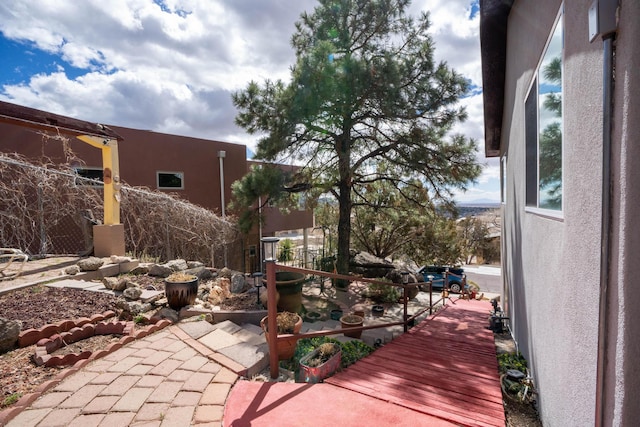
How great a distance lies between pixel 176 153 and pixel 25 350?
8893 mm

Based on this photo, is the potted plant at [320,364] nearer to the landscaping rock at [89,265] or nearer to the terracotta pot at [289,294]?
the terracotta pot at [289,294]

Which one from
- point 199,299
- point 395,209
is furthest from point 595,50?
point 395,209

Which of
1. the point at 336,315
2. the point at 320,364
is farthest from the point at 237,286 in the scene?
the point at 320,364

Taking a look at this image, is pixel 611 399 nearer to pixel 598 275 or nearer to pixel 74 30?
pixel 598 275

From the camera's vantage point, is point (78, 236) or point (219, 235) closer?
point (78, 236)

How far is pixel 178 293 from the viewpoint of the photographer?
14.0 feet

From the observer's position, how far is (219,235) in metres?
9.00

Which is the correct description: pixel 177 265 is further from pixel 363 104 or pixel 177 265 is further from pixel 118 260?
pixel 363 104

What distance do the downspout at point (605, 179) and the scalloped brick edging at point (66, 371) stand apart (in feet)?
11.3

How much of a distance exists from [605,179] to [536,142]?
188 cm

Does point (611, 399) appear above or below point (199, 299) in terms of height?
above

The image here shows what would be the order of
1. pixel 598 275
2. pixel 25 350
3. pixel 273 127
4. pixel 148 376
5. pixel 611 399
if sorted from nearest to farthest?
pixel 611 399 → pixel 598 275 → pixel 148 376 → pixel 25 350 → pixel 273 127

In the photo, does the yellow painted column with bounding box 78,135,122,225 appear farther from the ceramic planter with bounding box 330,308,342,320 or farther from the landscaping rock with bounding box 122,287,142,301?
the ceramic planter with bounding box 330,308,342,320

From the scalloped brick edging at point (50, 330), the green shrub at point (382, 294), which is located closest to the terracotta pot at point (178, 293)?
the scalloped brick edging at point (50, 330)
